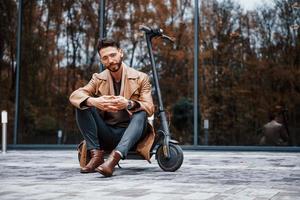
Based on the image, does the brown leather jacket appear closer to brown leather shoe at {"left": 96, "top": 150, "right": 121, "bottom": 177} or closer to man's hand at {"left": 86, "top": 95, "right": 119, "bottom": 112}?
man's hand at {"left": 86, "top": 95, "right": 119, "bottom": 112}

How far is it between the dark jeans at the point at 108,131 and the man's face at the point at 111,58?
1.39 feet

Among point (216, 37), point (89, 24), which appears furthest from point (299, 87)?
point (89, 24)

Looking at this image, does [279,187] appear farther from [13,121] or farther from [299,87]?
[13,121]

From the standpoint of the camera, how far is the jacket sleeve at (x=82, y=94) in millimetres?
4562

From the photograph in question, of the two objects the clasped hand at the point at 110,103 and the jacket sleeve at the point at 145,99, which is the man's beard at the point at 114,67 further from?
the clasped hand at the point at 110,103

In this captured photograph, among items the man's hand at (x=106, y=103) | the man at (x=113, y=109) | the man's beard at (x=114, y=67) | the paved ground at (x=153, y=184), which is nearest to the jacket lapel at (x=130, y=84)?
the man at (x=113, y=109)

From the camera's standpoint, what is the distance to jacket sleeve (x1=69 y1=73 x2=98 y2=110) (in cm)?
456

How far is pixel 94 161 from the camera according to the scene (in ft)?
15.4

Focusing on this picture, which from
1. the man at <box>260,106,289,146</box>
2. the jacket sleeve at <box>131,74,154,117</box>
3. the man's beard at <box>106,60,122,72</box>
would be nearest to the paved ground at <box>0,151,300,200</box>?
the jacket sleeve at <box>131,74,154,117</box>

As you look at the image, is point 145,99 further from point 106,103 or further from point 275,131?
point 275,131

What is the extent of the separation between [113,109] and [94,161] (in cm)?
55

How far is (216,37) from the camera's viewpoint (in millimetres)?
9500

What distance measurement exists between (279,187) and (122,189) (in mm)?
1087

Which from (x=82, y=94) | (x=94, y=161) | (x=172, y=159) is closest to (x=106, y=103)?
(x=82, y=94)
